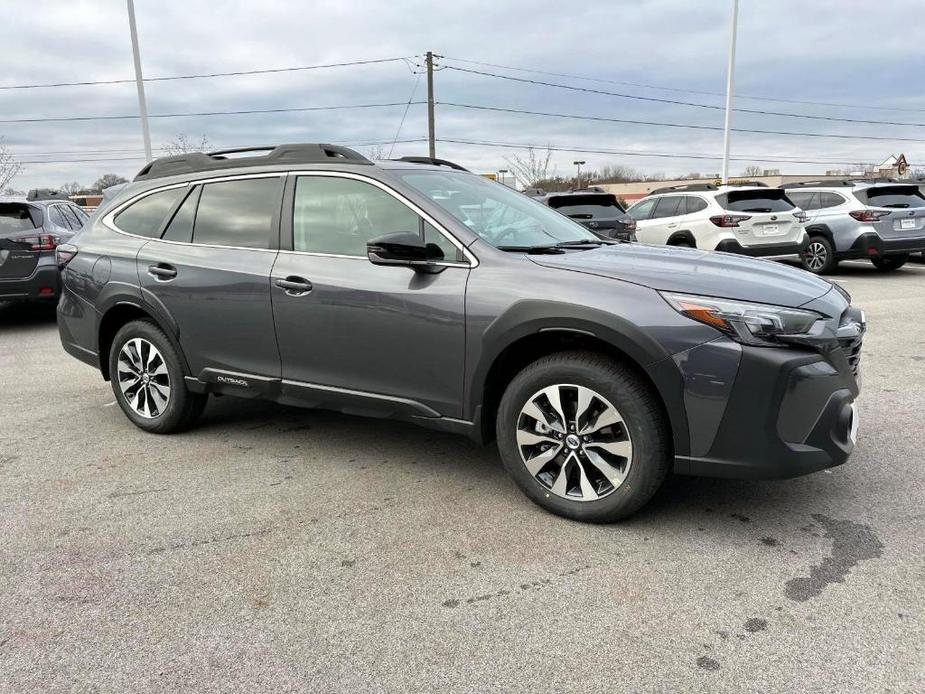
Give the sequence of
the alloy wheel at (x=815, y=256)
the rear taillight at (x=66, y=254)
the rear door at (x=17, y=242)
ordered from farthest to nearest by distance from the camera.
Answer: the alloy wheel at (x=815, y=256) → the rear door at (x=17, y=242) → the rear taillight at (x=66, y=254)

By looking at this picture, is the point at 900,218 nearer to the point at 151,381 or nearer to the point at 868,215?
the point at 868,215

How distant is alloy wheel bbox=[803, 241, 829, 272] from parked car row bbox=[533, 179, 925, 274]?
2cm

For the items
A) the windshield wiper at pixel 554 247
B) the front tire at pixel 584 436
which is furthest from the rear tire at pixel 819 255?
the front tire at pixel 584 436

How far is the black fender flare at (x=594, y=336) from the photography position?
3029 mm

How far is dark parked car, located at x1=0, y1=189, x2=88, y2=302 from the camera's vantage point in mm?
8805

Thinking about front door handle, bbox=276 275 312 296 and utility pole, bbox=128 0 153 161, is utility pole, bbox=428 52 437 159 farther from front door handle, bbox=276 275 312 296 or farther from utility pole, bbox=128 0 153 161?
front door handle, bbox=276 275 312 296

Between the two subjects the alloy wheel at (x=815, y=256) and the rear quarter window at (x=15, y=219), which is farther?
the alloy wheel at (x=815, y=256)

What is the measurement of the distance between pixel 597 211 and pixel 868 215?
487 cm

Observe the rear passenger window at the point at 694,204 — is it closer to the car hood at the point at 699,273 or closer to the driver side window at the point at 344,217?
the car hood at the point at 699,273

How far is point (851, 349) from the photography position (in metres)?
3.25

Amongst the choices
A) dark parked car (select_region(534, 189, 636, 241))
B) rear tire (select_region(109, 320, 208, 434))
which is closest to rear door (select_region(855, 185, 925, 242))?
dark parked car (select_region(534, 189, 636, 241))

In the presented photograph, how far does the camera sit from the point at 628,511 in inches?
127

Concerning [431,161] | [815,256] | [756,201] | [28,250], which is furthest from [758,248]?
[28,250]

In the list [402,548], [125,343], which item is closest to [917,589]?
[402,548]
